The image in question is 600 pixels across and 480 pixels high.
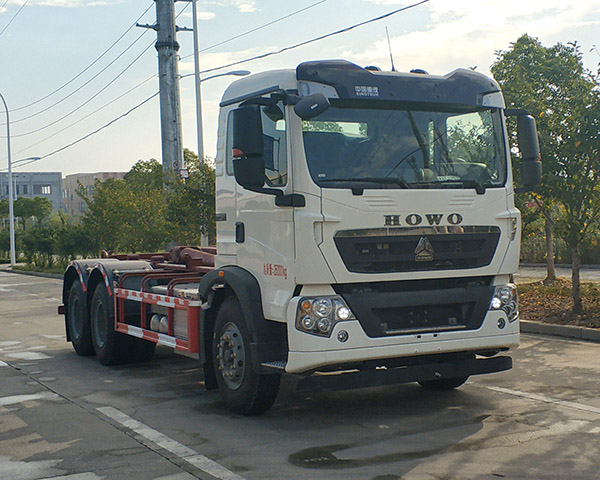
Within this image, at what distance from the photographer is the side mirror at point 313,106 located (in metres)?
6.76

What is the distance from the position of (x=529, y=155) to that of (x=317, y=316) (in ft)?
8.24

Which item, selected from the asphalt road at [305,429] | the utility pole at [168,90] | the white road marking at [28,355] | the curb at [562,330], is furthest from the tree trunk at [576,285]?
the utility pole at [168,90]

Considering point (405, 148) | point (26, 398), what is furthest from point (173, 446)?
point (405, 148)

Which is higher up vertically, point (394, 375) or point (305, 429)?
point (394, 375)

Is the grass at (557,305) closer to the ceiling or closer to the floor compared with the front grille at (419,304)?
closer to the floor

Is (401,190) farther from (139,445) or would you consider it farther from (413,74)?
(139,445)

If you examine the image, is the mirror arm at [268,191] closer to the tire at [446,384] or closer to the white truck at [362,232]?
the white truck at [362,232]

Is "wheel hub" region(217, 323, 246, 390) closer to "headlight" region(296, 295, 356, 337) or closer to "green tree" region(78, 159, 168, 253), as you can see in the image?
"headlight" region(296, 295, 356, 337)

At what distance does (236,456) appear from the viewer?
622 cm

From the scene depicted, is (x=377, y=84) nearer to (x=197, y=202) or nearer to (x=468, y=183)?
(x=468, y=183)

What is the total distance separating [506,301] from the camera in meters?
7.43

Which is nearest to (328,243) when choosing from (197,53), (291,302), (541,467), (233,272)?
(291,302)

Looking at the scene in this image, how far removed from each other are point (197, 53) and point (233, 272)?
23.3 m

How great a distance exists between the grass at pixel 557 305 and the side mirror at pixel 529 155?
17.2 ft
